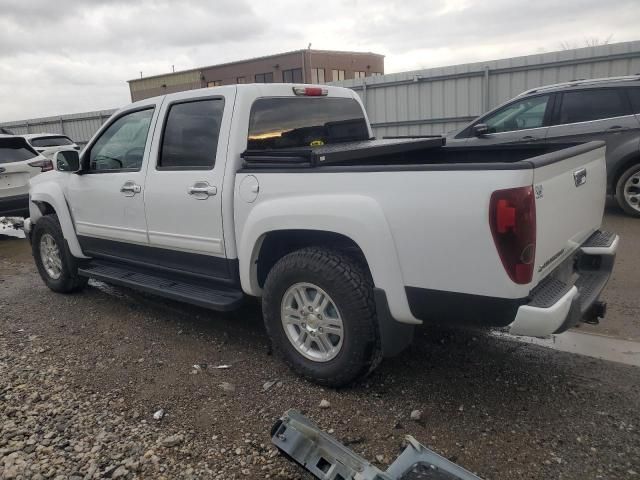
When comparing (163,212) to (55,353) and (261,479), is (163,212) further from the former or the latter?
(261,479)

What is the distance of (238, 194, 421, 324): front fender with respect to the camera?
9.21 ft

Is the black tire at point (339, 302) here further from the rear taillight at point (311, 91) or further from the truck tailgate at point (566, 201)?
the rear taillight at point (311, 91)

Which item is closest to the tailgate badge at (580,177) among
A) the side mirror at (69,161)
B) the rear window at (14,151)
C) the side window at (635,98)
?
the side mirror at (69,161)

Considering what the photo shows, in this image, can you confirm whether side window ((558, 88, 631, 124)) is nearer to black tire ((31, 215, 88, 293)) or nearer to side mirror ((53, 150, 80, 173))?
side mirror ((53, 150, 80, 173))

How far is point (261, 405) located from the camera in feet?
10.5

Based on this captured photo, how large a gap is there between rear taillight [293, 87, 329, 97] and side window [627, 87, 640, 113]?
4.92 meters

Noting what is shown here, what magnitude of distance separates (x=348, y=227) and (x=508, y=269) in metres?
0.86

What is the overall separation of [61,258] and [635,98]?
23.6 feet

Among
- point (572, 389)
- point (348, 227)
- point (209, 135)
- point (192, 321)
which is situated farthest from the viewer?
point (192, 321)

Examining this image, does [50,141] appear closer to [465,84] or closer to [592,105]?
[465,84]

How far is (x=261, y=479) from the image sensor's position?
2.54 m

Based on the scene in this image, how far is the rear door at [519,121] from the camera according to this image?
25.2 ft

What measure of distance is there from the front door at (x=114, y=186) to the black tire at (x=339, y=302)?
1.55 meters

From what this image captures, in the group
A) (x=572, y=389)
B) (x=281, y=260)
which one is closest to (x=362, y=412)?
(x=281, y=260)
